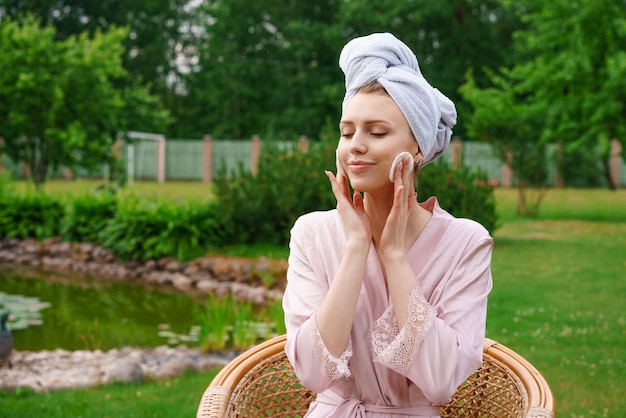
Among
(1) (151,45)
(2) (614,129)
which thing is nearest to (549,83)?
(2) (614,129)

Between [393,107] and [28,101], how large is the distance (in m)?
14.4

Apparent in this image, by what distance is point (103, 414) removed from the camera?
166 inches

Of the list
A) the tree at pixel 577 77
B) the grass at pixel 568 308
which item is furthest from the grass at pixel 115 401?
the tree at pixel 577 77

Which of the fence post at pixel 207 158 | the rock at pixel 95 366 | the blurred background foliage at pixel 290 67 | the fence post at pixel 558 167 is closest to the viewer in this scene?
the rock at pixel 95 366

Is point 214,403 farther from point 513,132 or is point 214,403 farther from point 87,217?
point 513,132

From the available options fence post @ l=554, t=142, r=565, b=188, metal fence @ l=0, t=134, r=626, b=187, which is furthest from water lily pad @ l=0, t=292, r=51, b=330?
metal fence @ l=0, t=134, r=626, b=187

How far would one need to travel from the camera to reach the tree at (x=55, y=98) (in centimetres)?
1491

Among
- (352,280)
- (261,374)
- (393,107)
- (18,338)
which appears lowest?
(18,338)

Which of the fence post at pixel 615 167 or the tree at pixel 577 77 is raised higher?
the tree at pixel 577 77

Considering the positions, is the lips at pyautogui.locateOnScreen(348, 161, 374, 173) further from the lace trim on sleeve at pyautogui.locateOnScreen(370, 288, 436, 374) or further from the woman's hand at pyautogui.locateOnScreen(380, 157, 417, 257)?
the lace trim on sleeve at pyautogui.locateOnScreen(370, 288, 436, 374)

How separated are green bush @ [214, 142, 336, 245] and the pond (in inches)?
75.0

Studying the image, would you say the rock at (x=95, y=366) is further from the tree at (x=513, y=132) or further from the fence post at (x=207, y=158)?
the fence post at (x=207, y=158)

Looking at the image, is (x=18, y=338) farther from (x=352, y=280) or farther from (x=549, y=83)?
(x=549, y=83)

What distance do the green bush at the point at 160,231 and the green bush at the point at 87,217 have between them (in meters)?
0.34
